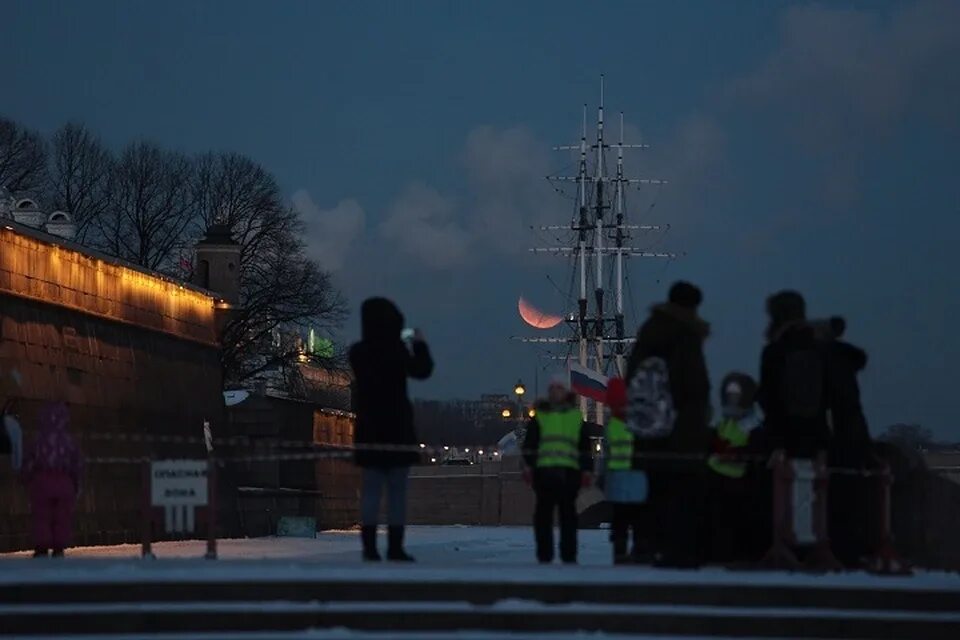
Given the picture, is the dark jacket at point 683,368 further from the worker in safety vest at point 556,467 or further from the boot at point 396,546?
the boot at point 396,546

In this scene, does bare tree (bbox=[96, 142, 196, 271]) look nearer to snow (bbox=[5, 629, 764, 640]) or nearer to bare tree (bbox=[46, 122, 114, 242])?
bare tree (bbox=[46, 122, 114, 242])

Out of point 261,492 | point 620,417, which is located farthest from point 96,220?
point 620,417

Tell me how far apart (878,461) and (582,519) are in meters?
56.3

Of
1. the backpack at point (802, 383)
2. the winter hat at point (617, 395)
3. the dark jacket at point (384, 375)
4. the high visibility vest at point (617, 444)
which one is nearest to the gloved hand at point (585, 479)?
the high visibility vest at point (617, 444)

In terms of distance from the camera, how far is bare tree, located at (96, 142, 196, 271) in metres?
81.3

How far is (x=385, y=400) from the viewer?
1847 centimetres

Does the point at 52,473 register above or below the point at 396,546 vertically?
above

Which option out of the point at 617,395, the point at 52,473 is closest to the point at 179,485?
the point at 52,473

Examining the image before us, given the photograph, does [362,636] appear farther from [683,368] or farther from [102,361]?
[102,361]

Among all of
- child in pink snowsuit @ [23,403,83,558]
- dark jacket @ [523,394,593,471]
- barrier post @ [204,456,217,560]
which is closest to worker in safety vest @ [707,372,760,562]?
dark jacket @ [523,394,593,471]

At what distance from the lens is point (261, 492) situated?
52.0m

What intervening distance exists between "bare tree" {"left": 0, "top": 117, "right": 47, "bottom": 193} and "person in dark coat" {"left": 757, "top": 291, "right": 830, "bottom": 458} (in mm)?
63472

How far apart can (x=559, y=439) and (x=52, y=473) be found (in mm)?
4719

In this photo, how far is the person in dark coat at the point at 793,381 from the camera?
58.5ft
